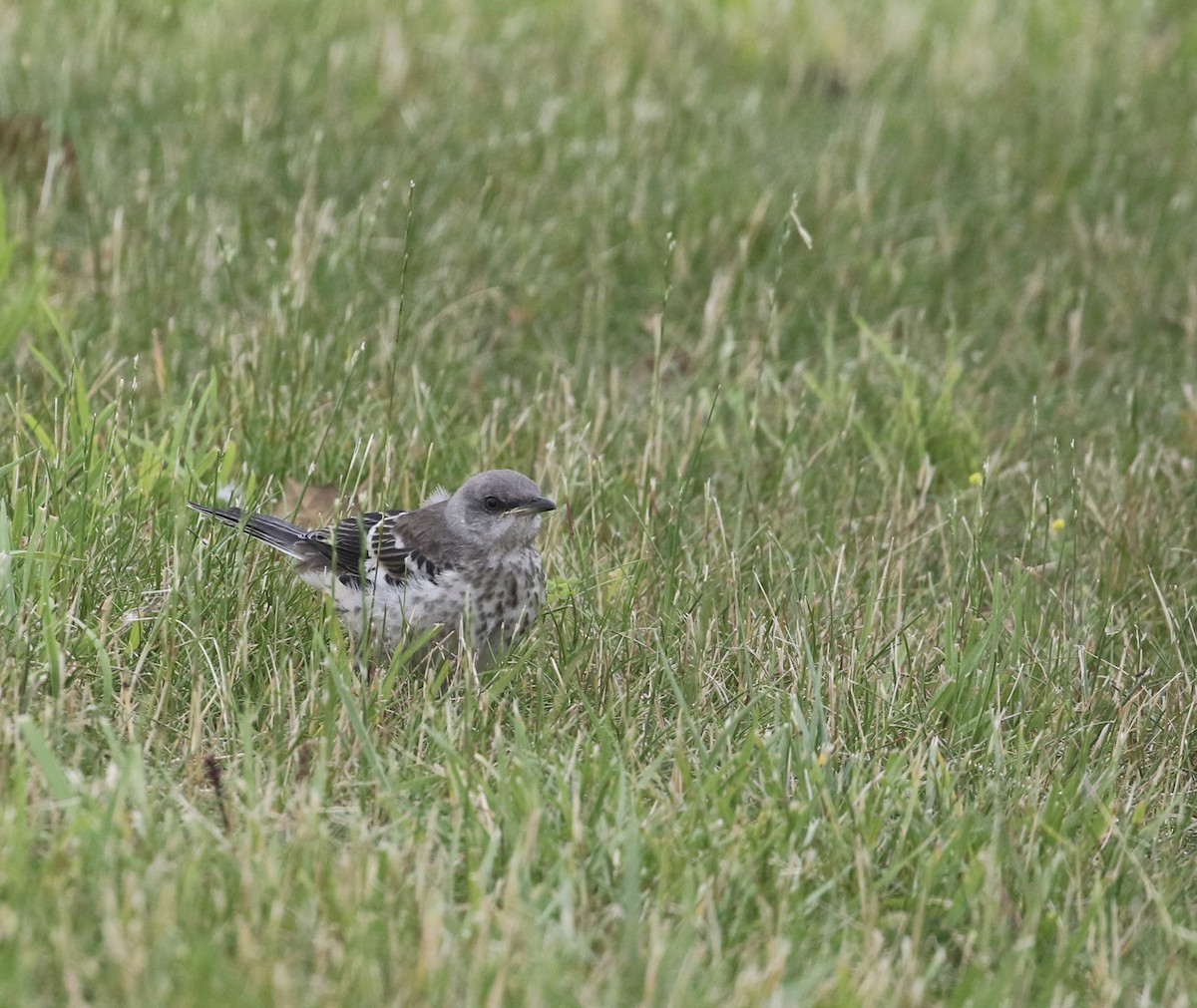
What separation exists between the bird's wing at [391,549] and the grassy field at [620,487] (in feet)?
0.57

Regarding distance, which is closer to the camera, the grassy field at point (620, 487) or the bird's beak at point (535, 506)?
the grassy field at point (620, 487)

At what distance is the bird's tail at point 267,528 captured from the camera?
4.70 metres

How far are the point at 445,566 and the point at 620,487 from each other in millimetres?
884

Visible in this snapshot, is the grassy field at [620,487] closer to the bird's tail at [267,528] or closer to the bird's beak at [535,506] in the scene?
the bird's tail at [267,528]

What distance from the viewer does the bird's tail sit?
4695 millimetres

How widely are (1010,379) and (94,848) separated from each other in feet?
16.4

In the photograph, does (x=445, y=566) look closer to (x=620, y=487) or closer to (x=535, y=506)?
(x=535, y=506)

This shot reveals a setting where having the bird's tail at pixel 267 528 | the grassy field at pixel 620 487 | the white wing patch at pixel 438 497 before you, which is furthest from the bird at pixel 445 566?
the white wing patch at pixel 438 497

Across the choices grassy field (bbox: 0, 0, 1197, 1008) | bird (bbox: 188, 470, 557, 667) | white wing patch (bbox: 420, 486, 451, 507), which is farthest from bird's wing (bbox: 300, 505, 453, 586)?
white wing patch (bbox: 420, 486, 451, 507)

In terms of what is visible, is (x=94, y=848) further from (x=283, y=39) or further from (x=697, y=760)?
(x=283, y=39)

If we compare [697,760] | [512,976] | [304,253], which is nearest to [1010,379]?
[304,253]

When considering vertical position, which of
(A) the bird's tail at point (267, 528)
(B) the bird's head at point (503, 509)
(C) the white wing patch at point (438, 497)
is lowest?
(C) the white wing patch at point (438, 497)

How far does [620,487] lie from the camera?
5523 mm

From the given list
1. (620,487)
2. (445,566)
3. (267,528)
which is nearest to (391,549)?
(445,566)
